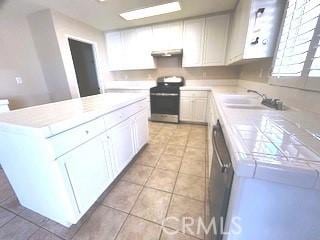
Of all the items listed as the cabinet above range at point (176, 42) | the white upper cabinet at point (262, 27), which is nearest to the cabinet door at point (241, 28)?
the white upper cabinet at point (262, 27)

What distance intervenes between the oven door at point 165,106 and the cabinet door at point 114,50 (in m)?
1.47

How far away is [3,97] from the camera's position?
98.8 inches

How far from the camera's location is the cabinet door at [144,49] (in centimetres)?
358

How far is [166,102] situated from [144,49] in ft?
4.92

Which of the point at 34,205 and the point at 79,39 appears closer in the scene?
the point at 34,205

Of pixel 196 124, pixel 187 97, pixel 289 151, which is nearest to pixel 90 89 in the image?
pixel 187 97

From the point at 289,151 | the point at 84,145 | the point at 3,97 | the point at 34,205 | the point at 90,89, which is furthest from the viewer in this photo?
the point at 90,89

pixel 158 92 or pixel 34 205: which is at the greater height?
pixel 158 92

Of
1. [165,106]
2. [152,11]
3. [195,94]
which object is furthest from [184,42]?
[165,106]

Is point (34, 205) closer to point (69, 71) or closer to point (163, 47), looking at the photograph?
point (69, 71)

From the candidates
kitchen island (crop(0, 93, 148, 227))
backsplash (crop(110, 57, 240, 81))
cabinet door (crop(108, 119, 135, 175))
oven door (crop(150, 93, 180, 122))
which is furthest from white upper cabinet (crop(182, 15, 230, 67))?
→ kitchen island (crop(0, 93, 148, 227))

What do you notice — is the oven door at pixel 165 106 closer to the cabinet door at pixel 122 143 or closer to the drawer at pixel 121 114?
the drawer at pixel 121 114

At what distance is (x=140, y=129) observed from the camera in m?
2.24

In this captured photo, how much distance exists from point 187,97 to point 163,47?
1380mm
